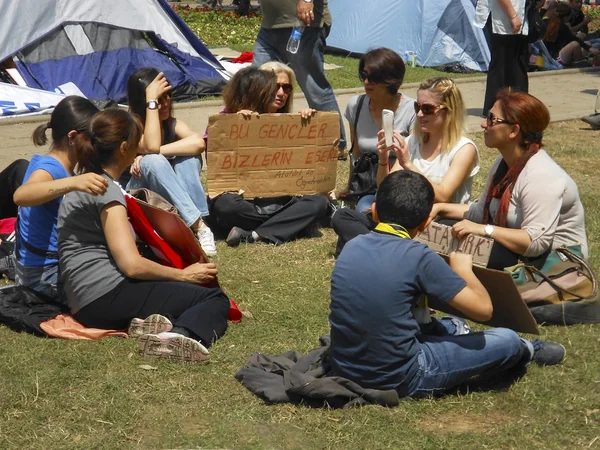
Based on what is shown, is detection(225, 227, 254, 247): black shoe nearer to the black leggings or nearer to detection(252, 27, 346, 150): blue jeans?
the black leggings

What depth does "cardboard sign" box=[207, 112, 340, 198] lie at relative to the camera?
6.38m

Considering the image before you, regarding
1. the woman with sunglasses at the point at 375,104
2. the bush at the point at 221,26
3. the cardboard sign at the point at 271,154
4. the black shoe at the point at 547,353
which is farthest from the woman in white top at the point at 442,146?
the bush at the point at 221,26

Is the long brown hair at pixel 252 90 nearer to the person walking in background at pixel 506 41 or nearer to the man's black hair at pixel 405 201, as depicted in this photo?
the man's black hair at pixel 405 201

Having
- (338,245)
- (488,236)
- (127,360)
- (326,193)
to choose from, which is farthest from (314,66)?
(127,360)

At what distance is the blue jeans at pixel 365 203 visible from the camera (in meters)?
6.17

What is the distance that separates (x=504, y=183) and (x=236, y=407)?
205cm

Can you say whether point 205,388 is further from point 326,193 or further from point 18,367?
point 326,193

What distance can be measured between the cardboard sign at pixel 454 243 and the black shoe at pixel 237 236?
5.71 ft

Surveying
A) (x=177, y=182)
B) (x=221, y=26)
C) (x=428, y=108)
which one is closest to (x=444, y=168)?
(x=428, y=108)

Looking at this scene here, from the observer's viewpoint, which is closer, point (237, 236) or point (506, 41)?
point (237, 236)

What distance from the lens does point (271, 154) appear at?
21.4ft

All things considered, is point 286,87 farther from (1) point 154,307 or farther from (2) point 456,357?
(2) point 456,357

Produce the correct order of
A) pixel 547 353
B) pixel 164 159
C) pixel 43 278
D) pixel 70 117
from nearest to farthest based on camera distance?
pixel 547 353 < pixel 70 117 < pixel 43 278 < pixel 164 159

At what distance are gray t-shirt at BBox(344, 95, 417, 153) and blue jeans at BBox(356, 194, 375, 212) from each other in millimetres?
367
